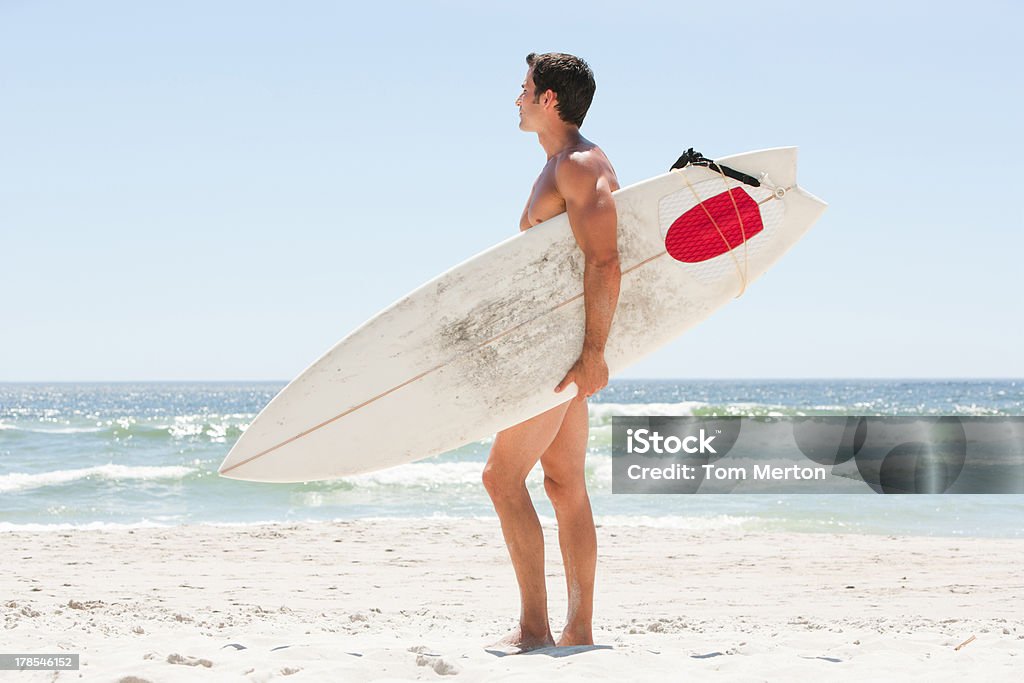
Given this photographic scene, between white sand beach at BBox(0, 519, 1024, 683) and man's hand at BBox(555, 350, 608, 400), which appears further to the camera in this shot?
man's hand at BBox(555, 350, 608, 400)

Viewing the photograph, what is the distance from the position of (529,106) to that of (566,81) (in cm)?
13

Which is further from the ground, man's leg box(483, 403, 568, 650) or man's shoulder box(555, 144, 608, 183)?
man's shoulder box(555, 144, 608, 183)

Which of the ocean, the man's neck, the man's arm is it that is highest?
the man's neck

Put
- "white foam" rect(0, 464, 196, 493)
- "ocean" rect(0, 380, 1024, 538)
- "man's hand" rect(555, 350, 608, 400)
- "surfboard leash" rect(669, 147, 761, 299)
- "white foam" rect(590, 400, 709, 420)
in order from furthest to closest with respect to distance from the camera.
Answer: "white foam" rect(590, 400, 709, 420)
"white foam" rect(0, 464, 196, 493)
"ocean" rect(0, 380, 1024, 538)
"surfboard leash" rect(669, 147, 761, 299)
"man's hand" rect(555, 350, 608, 400)

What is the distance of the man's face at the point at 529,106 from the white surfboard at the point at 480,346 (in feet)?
0.95

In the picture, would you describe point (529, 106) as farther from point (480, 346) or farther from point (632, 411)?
point (632, 411)

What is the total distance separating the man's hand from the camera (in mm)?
2559

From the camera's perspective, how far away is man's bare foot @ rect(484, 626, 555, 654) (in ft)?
8.70

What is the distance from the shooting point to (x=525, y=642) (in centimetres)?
267

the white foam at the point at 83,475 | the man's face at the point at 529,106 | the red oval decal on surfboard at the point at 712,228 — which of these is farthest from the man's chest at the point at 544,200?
the white foam at the point at 83,475

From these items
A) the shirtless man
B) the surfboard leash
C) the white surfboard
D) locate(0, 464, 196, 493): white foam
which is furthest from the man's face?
locate(0, 464, 196, 493): white foam

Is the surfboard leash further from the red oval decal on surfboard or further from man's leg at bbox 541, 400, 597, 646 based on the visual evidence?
man's leg at bbox 541, 400, 597, 646

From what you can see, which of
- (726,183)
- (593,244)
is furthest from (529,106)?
(726,183)

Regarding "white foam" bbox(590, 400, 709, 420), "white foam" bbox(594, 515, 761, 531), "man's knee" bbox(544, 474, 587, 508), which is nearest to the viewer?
"man's knee" bbox(544, 474, 587, 508)
